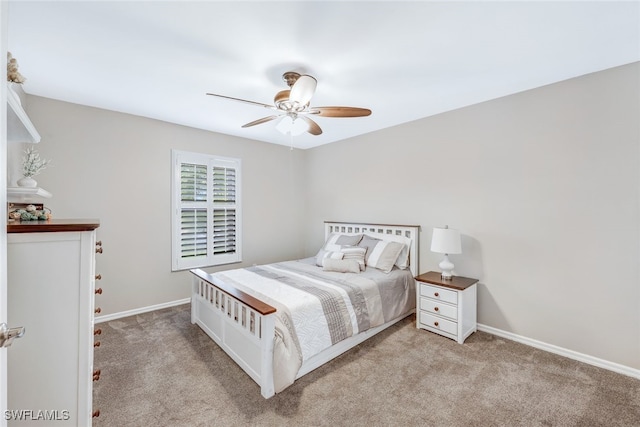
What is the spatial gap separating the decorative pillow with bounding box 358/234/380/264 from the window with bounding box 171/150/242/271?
6.64ft

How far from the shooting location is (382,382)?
2.15m

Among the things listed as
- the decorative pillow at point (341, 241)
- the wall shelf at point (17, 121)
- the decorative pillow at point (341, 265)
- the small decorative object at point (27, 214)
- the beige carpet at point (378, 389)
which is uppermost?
the wall shelf at point (17, 121)

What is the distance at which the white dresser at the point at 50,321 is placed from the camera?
46.3 inches

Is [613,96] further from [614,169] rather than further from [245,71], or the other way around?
[245,71]

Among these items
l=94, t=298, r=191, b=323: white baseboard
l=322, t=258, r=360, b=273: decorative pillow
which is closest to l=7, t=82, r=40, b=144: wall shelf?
l=94, t=298, r=191, b=323: white baseboard

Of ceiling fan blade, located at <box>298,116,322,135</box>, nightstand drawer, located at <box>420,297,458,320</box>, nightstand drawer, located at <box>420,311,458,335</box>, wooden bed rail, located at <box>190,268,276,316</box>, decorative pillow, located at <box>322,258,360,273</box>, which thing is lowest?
nightstand drawer, located at <box>420,311,458,335</box>

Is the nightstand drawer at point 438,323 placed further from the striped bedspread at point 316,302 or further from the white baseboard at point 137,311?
the white baseboard at point 137,311

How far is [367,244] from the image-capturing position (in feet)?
12.1

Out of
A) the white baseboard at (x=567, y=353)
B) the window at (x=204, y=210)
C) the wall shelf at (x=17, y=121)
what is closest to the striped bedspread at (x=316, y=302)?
the white baseboard at (x=567, y=353)

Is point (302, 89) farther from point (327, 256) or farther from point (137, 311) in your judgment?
point (137, 311)

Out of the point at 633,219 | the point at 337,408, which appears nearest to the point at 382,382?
the point at 337,408

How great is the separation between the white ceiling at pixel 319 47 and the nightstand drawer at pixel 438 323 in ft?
7.69

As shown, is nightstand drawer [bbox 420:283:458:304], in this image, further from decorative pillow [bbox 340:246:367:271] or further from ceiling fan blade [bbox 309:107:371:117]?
ceiling fan blade [bbox 309:107:371:117]

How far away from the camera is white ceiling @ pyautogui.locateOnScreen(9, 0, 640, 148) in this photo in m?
1.66
